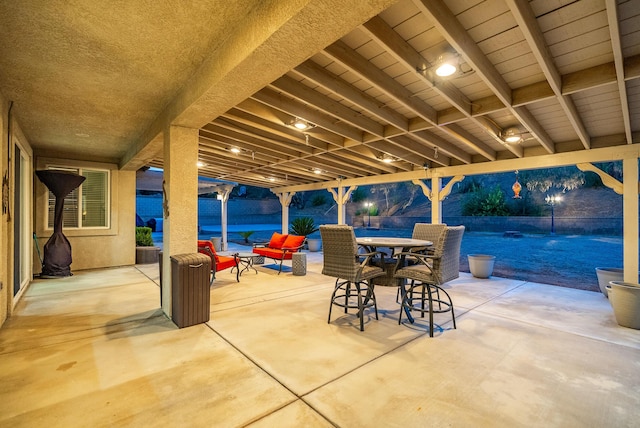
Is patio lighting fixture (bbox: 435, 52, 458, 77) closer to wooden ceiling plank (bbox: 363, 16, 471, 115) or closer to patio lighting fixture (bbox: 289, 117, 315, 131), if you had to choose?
wooden ceiling plank (bbox: 363, 16, 471, 115)

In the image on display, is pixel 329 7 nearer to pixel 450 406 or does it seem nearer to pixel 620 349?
pixel 450 406

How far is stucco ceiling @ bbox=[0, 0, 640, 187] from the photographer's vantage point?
1952 mm

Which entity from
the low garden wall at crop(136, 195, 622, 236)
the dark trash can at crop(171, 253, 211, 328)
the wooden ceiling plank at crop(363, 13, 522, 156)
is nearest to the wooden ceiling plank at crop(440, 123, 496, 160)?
the wooden ceiling plank at crop(363, 13, 522, 156)

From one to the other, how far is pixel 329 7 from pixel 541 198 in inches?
979

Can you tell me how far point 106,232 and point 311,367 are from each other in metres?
6.61

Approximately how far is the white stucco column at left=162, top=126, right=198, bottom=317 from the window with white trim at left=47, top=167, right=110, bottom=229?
176 inches

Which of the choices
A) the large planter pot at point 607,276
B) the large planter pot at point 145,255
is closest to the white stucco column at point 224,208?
the large planter pot at point 145,255

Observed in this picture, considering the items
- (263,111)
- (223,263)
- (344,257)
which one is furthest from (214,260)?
(344,257)

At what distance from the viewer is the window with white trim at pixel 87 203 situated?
20.9 ft

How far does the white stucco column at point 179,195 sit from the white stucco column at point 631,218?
5971mm

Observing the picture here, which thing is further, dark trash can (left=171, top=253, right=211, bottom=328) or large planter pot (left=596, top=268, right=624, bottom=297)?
large planter pot (left=596, top=268, right=624, bottom=297)

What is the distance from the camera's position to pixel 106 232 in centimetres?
675

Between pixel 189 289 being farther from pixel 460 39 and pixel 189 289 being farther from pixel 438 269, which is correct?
pixel 460 39

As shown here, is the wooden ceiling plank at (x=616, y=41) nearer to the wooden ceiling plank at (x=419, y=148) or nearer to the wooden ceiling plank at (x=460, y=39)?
the wooden ceiling plank at (x=460, y=39)
